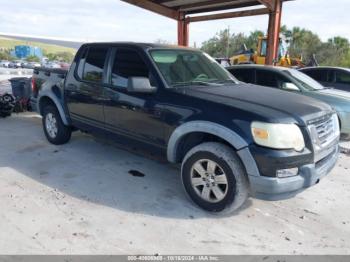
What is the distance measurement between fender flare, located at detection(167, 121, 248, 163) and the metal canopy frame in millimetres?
6997

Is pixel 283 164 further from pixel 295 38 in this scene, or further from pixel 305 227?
pixel 295 38

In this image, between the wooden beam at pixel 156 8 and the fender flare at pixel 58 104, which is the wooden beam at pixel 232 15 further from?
the fender flare at pixel 58 104

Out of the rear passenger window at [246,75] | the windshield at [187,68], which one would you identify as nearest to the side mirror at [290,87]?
the rear passenger window at [246,75]

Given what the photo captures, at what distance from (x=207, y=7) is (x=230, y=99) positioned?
337 inches

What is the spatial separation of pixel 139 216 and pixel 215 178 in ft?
2.96

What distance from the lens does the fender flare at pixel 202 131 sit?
330 cm

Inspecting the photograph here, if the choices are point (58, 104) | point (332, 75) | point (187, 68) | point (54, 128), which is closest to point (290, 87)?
point (187, 68)

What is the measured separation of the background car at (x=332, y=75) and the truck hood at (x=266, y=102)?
21.6 feet

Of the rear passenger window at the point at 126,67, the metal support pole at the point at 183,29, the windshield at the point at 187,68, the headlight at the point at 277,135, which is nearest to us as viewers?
the headlight at the point at 277,135

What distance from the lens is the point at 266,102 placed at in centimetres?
357

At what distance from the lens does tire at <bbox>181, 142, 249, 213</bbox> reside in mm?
3369

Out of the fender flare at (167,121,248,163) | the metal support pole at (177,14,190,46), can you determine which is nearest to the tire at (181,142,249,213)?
the fender flare at (167,121,248,163)

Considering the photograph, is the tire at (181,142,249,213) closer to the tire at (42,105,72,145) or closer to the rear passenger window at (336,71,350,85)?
the tire at (42,105,72,145)

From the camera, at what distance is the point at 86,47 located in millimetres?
5191
